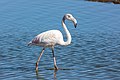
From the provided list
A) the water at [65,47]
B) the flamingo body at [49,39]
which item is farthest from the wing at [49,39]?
the water at [65,47]

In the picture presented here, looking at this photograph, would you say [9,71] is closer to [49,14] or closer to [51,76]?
[51,76]

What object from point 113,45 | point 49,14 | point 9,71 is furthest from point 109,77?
point 49,14

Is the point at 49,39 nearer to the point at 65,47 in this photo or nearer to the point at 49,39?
the point at 49,39

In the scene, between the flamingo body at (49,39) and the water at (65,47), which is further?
the flamingo body at (49,39)

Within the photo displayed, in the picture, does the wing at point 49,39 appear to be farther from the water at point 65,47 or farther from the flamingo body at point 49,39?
the water at point 65,47

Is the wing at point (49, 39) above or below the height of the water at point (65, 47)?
above

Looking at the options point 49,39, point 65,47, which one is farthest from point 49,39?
point 65,47

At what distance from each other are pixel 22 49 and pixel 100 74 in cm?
474

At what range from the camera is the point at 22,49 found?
59.4 ft

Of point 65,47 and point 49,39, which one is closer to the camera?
point 49,39

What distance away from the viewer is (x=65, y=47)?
732 inches

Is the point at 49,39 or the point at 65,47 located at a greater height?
the point at 49,39

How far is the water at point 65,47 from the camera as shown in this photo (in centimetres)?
1491

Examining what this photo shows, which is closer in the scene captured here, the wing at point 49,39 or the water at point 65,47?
the water at point 65,47
